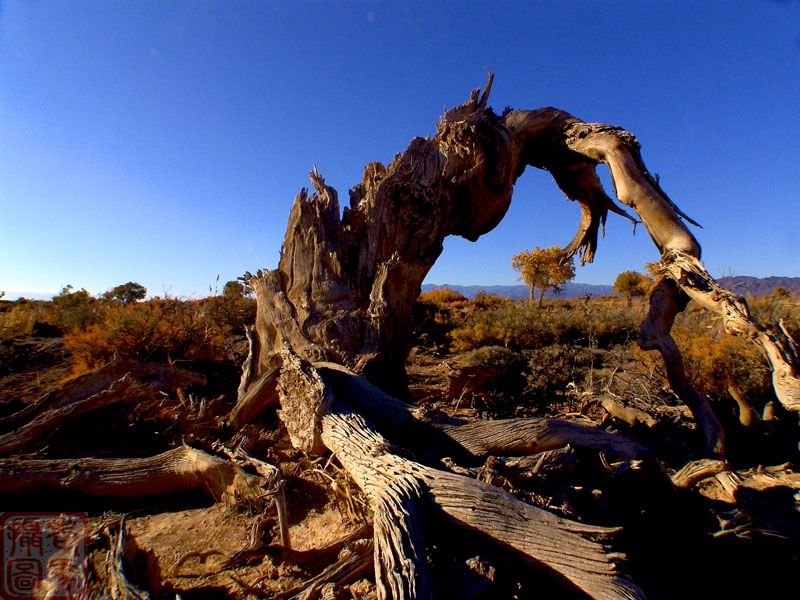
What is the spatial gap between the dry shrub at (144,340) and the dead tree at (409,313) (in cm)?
248

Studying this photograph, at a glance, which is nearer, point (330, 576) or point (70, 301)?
point (330, 576)

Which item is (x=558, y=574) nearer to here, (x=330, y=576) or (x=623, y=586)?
(x=623, y=586)

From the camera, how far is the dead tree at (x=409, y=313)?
1.68m

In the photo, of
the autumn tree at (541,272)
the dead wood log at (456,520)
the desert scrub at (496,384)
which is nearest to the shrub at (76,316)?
the desert scrub at (496,384)

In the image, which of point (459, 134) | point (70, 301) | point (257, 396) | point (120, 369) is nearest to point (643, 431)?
point (257, 396)

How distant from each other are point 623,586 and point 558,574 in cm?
24

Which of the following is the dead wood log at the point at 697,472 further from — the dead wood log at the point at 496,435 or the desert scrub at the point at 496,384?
the desert scrub at the point at 496,384

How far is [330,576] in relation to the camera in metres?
1.80

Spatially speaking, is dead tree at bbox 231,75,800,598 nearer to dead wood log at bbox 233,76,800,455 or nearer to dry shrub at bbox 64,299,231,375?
dead wood log at bbox 233,76,800,455

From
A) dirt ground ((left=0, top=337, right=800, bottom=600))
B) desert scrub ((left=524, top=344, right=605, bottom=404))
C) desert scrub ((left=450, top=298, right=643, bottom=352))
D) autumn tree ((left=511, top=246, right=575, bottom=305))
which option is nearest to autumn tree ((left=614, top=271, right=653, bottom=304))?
autumn tree ((left=511, top=246, right=575, bottom=305))

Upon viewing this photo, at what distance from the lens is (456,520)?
5.76 feet

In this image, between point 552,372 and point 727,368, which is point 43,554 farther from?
point 727,368

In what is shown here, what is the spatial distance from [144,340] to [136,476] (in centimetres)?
400

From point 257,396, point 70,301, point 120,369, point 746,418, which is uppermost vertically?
point 70,301
